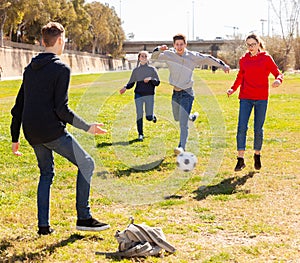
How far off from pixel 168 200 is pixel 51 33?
286 centimetres

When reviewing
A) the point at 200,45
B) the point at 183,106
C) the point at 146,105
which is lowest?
the point at 146,105

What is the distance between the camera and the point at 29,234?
5.60m

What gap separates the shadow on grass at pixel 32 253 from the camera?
4.90m

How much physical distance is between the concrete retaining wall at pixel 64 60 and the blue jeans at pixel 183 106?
19.7 meters

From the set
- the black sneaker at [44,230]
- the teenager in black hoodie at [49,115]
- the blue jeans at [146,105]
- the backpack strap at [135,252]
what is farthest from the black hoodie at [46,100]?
the blue jeans at [146,105]

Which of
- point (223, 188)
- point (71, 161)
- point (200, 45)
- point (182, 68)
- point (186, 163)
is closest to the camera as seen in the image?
point (71, 161)

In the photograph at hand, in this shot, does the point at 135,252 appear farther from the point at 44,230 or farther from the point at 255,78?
the point at 255,78

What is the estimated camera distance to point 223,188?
304 inches

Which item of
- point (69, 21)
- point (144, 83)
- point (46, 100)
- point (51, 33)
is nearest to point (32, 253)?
point (46, 100)

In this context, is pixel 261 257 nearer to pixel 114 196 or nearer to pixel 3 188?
pixel 114 196

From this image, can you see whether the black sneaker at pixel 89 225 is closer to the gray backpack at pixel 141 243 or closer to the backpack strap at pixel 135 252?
the gray backpack at pixel 141 243

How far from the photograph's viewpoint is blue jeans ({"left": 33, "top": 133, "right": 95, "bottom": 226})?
5320mm

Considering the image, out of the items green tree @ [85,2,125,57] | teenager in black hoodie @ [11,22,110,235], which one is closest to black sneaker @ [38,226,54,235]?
teenager in black hoodie @ [11,22,110,235]

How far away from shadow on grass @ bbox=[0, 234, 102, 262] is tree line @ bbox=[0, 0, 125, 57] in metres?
56.1
